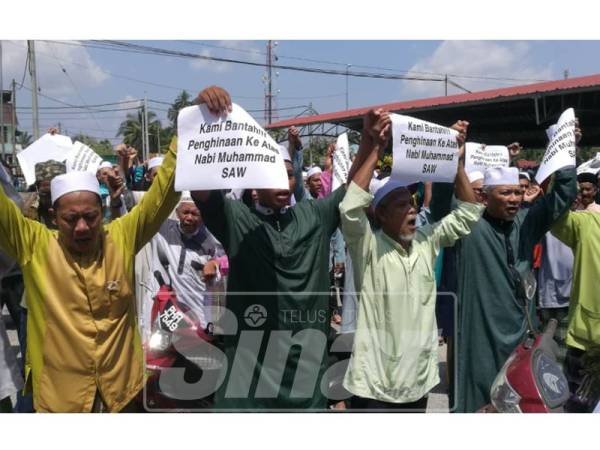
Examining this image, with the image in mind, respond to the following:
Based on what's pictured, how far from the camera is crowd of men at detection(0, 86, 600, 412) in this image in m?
2.61

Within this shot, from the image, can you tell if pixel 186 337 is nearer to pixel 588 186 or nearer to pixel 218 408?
pixel 218 408

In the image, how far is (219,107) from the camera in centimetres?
278

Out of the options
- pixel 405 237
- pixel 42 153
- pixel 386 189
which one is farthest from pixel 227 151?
pixel 42 153

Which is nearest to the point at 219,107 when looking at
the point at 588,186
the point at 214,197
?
the point at 214,197

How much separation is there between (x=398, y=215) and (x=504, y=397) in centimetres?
93

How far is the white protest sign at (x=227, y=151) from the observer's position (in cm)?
276

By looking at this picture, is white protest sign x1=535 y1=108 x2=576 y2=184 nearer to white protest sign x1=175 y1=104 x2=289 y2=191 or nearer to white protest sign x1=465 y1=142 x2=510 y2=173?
white protest sign x1=465 y1=142 x2=510 y2=173

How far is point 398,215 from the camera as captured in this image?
9.70ft

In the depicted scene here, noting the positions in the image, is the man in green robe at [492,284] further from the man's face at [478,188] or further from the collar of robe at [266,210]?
the man's face at [478,188]

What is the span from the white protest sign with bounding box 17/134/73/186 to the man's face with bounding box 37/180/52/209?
10.1 inches

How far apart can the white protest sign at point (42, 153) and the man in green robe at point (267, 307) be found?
6.75 feet

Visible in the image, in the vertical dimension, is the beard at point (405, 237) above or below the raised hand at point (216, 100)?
below

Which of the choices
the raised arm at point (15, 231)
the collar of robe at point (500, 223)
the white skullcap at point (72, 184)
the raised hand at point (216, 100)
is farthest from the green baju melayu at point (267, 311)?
the collar of robe at point (500, 223)

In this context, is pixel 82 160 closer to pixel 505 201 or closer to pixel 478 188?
pixel 505 201
